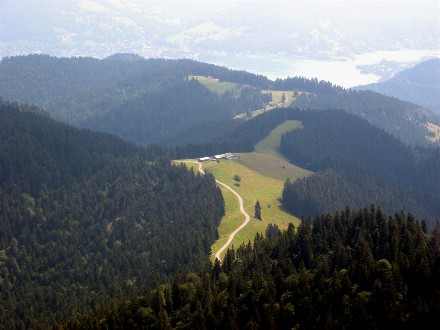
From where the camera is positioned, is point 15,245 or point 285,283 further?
point 15,245

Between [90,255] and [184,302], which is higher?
[184,302]

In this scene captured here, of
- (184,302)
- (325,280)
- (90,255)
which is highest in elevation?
(325,280)

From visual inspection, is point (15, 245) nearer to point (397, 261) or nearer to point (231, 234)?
point (231, 234)

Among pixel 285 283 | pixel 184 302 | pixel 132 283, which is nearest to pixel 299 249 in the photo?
pixel 285 283

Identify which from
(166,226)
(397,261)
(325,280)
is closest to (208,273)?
(325,280)

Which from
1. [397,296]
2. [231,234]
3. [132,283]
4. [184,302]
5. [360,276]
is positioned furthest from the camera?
[231,234]

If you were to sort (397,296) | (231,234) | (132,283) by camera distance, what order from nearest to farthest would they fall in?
1. (397,296)
2. (132,283)
3. (231,234)

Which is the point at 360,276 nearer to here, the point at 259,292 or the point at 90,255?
the point at 259,292
